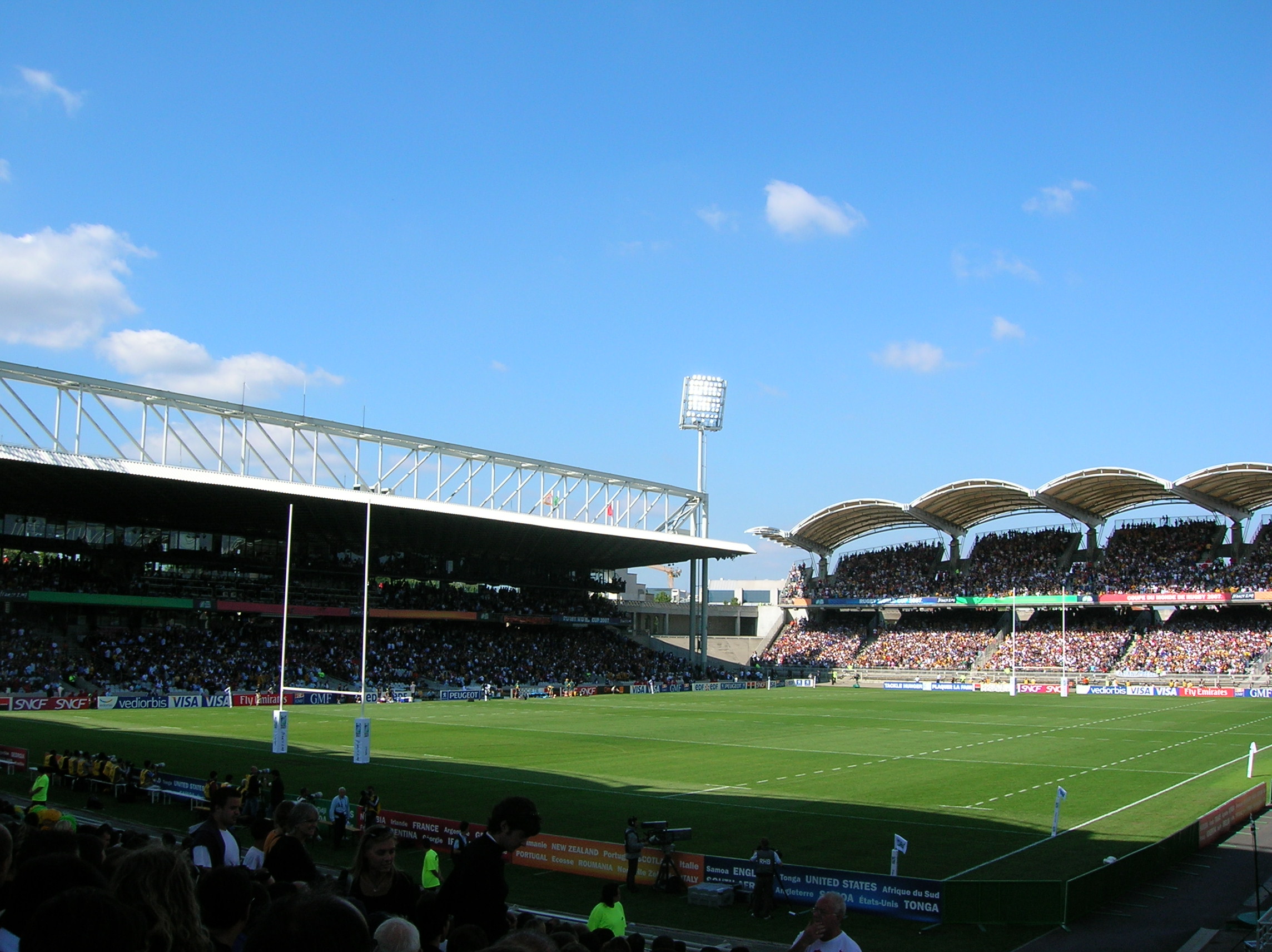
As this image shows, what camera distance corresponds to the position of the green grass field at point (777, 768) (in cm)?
2041

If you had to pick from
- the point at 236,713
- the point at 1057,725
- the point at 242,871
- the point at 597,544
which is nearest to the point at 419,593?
the point at 597,544

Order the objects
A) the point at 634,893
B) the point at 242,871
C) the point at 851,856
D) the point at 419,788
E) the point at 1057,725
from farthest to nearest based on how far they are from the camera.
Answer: the point at 1057,725 → the point at 419,788 → the point at 851,856 → the point at 634,893 → the point at 242,871

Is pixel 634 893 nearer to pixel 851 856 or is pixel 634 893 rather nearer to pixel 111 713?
pixel 851 856

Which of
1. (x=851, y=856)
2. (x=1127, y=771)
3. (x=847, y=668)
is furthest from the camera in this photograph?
(x=847, y=668)

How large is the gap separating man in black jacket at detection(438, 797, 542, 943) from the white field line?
10797mm

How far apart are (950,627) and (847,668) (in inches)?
425

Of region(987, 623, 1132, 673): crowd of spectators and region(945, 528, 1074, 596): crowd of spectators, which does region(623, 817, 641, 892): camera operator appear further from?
region(945, 528, 1074, 596): crowd of spectators

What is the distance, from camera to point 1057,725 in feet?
150

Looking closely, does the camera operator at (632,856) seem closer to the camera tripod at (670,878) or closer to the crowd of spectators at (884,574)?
the camera tripod at (670,878)

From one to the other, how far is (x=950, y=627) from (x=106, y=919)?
9315 cm

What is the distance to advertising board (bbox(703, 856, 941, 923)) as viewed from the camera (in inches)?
595

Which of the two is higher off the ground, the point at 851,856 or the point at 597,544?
the point at 597,544

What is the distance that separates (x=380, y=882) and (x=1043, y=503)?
3284 inches

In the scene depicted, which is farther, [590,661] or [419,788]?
[590,661]
